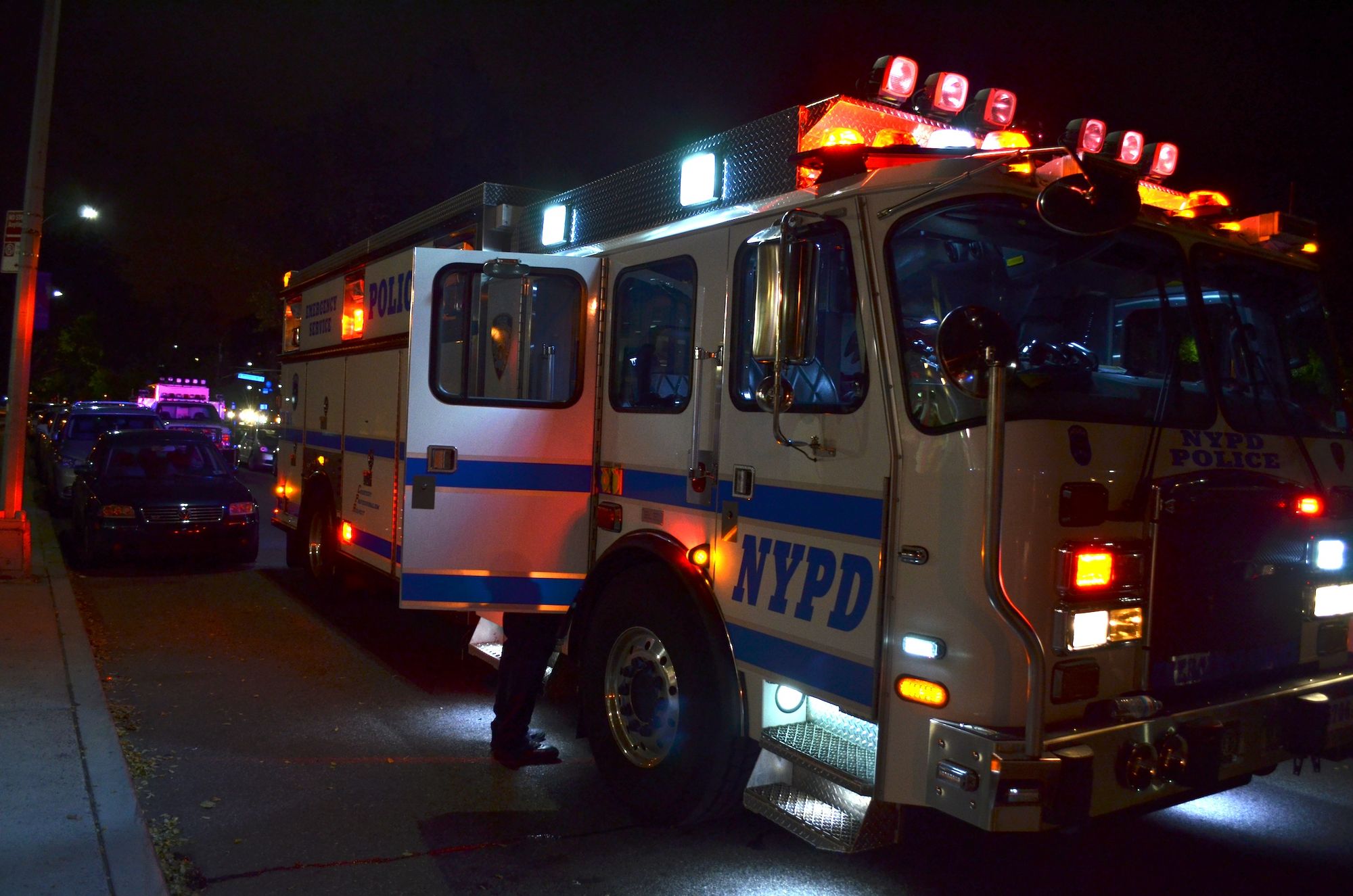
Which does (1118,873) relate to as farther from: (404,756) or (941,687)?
(404,756)

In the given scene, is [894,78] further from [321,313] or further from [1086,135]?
[321,313]

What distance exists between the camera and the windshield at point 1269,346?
169 inches

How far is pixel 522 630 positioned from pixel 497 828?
1.10 m

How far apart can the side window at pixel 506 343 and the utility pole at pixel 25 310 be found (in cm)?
695

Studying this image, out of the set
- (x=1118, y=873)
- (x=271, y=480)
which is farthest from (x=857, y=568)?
(x=271, y=480)

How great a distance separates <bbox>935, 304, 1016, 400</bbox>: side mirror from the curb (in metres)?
3.47

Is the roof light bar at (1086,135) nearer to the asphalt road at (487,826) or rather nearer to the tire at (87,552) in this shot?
the asphalt road at (487,826)

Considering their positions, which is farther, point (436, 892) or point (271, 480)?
point (271, 480)

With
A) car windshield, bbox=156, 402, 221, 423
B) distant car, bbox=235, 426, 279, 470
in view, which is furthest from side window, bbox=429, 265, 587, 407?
distant car, bbox=235, 426, 279, 470

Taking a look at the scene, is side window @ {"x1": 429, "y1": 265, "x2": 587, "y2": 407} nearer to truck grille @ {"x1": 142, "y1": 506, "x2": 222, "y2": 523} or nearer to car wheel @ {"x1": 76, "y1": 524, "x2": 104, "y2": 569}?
truck grille @ {"x1": 142, "y1": 506, "x2": 222, "y2": 523}

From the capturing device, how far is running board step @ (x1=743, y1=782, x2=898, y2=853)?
3.72 metres

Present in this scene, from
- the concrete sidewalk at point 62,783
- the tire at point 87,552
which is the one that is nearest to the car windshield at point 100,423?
the tire at point 87,552

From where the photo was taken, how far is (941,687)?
3539 millimetres

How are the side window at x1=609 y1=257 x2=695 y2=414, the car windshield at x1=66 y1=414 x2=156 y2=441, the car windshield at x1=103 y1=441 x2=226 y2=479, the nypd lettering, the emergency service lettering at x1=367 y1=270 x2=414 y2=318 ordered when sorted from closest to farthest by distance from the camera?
the side window at x1=609 y1=257 x2=695 y2=414, the emergency service lettering at x1=367 y1=270 x2=414 y2=318, the nypd lettering, the car windshield at x1=103 y1=441 x2=226 y2=479, the car windshield at x1=66 y1=414 x2=156 y2=441
